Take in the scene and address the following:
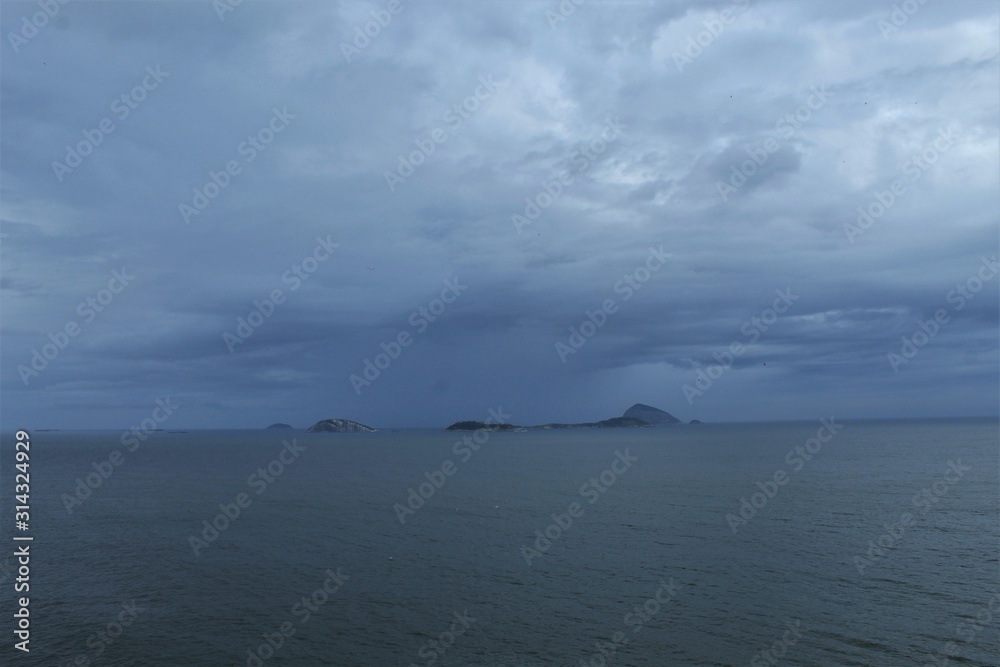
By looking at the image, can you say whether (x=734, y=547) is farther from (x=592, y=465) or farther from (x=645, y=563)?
(x=592, y=465)

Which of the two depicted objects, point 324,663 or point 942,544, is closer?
point 324,663

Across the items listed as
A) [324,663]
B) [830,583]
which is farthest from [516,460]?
[324,663]

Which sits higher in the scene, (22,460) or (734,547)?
(22,460)

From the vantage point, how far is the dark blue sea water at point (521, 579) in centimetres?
3647

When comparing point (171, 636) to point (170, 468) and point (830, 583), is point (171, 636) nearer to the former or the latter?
point (830, 583)

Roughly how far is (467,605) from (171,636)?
18.9 meters

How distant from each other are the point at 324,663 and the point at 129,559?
3092 cm

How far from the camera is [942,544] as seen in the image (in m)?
57.3

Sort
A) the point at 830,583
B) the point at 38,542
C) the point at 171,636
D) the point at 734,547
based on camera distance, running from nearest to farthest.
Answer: the point at 171,636 → the point at 830,583 → the point at 734,547 → the point at 38,542

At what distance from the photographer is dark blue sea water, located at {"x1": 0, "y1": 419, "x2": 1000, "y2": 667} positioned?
36469 mm

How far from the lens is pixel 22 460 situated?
3372cm

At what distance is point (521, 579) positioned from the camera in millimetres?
49000

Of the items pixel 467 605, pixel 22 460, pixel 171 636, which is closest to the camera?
pixel 22 460

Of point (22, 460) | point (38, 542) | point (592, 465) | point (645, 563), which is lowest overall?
point (592, 465)
